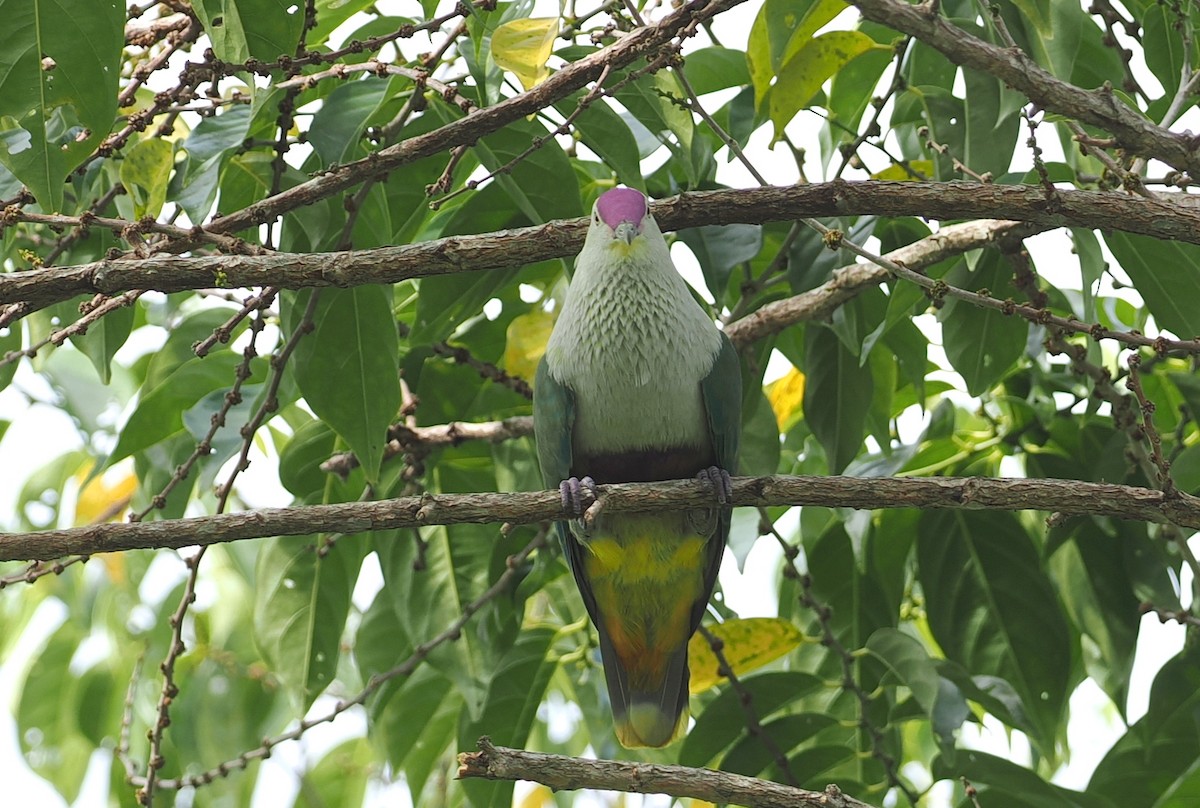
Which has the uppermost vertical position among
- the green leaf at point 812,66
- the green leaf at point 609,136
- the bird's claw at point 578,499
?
the green leaf at point 812,66

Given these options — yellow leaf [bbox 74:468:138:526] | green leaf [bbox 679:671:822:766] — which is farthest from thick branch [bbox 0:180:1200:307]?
yellow leaf [bbox 74:468:138:526]

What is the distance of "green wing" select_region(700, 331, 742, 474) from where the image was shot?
2.73m

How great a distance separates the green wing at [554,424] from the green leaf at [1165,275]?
1225 millimetres

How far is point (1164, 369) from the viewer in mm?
3285

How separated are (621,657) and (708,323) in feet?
3.16

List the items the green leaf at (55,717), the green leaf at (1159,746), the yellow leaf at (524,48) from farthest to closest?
the green leaf at (55,717) < the green leaf at (1159,746) < the yellow leaf at (524,48)

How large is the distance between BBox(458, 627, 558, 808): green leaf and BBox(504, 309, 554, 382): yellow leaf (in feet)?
2.41

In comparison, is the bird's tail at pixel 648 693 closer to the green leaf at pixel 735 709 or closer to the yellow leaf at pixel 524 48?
the green leaf at pixel 735 709

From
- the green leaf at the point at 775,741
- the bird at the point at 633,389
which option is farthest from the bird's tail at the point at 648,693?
the bird at the point at 633,389

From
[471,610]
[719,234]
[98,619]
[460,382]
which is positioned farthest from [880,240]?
[98,619]

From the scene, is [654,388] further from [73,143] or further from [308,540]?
[73,143]

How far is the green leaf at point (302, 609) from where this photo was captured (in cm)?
316

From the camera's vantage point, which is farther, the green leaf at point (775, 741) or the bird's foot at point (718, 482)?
the green leaf at point (775, 741)

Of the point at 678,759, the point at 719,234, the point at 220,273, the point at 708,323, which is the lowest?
the point at 678,759
